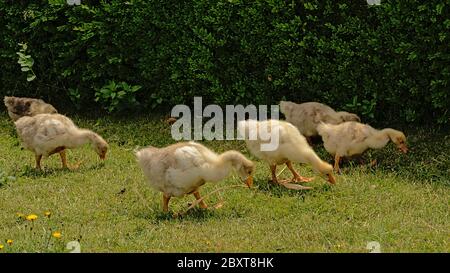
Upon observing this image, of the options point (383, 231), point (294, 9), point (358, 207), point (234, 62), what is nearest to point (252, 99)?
point (234, 62)

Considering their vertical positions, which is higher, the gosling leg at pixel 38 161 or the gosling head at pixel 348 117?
the gosling head at pixel 348 117

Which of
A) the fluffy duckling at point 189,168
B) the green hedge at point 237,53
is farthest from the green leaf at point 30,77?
the fluffy duckling at point 189,168

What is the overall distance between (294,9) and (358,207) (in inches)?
122

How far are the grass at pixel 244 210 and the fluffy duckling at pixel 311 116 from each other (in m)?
0.33

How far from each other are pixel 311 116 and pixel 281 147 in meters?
1.46

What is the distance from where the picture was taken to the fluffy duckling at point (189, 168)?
7.18m

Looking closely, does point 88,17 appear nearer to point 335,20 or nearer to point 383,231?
point 335,20

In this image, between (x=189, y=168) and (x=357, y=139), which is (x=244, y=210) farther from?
(x=357, y=139)

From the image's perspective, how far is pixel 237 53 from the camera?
10445mm

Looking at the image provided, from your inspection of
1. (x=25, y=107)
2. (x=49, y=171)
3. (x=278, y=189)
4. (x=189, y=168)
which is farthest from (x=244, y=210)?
(x=25, y=107)

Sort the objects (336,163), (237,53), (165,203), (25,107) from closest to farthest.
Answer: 1. (165,203)
2. (336,163)
3. (237,53)
4. (25,107)

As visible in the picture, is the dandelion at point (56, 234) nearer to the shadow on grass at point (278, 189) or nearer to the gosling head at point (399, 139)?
the shadow on grass at point (278, 189)

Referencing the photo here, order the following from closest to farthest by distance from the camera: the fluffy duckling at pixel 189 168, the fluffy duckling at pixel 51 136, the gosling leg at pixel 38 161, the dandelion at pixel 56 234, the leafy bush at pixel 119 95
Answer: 1. the dandelion at pixel 56 234
2. the fluffy duckling at pixel 189 168
3. the fluffy duckling at pixel 51 136
4. the gosling leg at pixel 38 161
5. the leafy bush at pixel 119 95

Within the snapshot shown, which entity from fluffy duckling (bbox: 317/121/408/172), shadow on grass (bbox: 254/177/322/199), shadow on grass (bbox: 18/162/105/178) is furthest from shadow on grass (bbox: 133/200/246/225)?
shadow on grass (bbox: 18/162/105/178)
